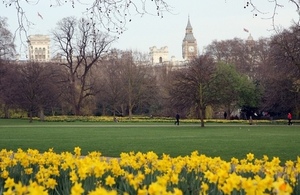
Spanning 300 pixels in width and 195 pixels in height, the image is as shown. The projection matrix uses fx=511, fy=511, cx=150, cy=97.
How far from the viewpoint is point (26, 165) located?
294 inches

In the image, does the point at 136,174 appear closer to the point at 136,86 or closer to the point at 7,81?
the point at 7,81

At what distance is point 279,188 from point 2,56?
53.3 meters

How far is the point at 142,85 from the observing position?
64.1 m

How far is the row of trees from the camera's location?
4344cm

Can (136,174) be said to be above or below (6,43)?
below

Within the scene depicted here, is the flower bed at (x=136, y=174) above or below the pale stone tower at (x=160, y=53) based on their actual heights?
below

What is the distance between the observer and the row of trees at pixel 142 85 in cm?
4344

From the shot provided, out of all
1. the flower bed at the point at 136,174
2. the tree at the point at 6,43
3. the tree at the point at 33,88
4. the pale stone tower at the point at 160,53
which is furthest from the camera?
the pale stone tower at the point at 160,53

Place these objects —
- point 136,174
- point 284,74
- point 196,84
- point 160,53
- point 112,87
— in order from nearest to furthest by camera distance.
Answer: point 136,174
point 196,84
point 284,74
point 112,87
point 160,53

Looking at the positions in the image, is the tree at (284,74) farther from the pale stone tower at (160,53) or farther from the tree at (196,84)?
the pale stone tower at (160,53)

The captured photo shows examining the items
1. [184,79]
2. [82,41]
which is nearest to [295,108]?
[184,79]

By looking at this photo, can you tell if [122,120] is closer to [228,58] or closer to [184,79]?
[184,79]

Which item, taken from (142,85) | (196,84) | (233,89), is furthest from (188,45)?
(196,84)

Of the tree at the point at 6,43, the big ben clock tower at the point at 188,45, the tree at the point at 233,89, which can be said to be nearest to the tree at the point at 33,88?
the tree at the point at 6,43
